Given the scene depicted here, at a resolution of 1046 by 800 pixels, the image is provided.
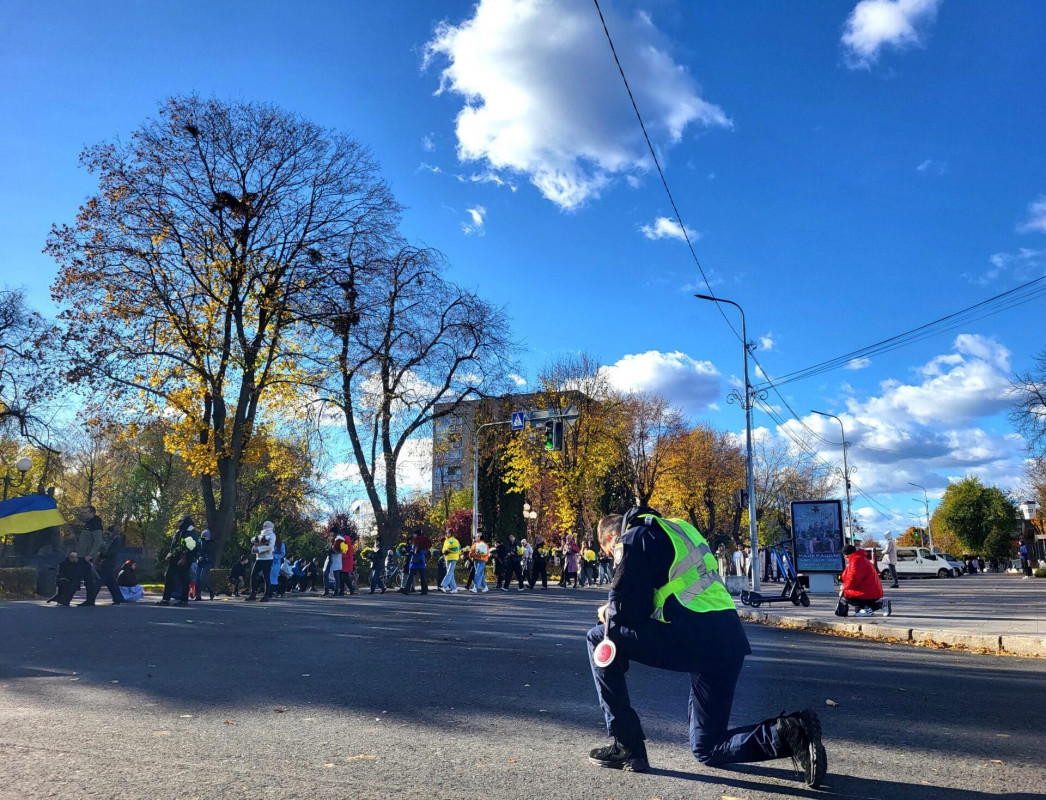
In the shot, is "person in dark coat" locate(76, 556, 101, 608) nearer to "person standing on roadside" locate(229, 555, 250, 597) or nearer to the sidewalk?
"person standing on roadside" locate(229, 555, 250, 597)

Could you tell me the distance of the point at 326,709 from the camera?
18.2ft

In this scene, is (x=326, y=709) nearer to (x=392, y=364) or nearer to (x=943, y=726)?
(x=943, y=726)

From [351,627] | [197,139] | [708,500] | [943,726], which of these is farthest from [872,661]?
[708,500]

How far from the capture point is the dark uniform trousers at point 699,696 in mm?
3904

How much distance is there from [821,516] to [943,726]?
16.9 m

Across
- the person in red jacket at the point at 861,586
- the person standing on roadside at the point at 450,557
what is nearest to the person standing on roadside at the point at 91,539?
the person standing on roadside at the point at 450,557

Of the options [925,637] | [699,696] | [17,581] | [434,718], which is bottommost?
[925,637]

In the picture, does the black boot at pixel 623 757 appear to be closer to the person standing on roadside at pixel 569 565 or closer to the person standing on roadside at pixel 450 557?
the person standing on roadside at pixel 450 557

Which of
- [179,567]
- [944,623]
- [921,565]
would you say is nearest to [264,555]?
[179,567]

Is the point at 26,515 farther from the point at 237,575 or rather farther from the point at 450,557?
the point at 450,557

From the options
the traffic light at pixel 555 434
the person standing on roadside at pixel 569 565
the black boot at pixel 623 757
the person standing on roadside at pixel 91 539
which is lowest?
the person standing on roadside at pixel 569 565

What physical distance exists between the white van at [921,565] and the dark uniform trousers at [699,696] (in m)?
45.6

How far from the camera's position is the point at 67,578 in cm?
1475

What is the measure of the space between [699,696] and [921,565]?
48.1 m
